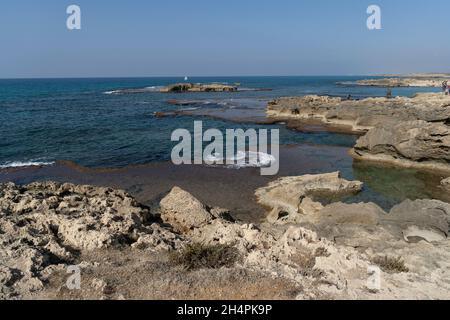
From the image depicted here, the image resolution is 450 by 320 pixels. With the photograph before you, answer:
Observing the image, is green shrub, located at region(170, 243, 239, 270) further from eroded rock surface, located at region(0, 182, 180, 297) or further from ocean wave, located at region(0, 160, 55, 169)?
ocean wave, located at region(0, 160, 55, 169)

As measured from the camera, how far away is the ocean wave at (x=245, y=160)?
27.7 metres

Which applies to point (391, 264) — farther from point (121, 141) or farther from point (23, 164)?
point (121, 141)

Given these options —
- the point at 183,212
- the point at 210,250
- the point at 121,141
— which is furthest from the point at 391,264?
the point at 121,141

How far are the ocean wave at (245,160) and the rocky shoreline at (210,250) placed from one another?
13594 mm

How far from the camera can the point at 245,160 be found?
96.1ft

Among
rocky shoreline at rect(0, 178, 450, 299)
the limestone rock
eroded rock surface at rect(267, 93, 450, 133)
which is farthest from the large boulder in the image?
eroded rock surface at rect(267, 93, 450, 133)

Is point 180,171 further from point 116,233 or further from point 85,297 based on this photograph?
point 85,297

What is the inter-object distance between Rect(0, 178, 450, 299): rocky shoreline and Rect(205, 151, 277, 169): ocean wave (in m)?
13.6

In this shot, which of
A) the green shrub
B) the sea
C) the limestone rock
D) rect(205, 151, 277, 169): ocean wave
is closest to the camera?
the green shrub

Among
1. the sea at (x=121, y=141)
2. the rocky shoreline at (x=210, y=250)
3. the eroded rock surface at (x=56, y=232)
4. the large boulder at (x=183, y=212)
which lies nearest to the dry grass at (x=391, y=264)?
the rocky shoreline at (x=210, y=250)

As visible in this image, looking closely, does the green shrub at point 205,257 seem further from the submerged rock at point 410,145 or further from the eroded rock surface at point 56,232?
the submerged rock at point 410,145

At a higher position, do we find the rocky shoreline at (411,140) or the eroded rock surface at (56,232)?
the rocky shoreline at (411,140)

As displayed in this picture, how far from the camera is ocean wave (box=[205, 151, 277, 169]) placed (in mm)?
27716
